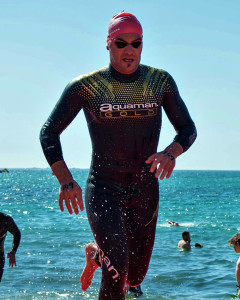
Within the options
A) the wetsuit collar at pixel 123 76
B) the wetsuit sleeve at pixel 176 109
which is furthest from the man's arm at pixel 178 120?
the wetsuit collar at pixel 123 76

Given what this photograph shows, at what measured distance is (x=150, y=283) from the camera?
17766mm

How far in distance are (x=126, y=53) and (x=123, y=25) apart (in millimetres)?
241

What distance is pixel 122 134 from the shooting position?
16.8ft

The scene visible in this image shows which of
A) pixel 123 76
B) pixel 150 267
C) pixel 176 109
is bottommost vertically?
pixel 150 267

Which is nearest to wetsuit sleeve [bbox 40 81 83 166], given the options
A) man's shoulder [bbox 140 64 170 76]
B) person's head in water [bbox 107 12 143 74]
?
person's head in water [bbox 107 12 143 74]

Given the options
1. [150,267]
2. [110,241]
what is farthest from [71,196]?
[150,267]

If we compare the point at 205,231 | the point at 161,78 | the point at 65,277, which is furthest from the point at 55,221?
the point at 161,78

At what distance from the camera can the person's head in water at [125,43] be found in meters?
5.18

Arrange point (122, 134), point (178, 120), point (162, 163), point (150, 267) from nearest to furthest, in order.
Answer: point (162, 163) → point (122, 134) → point (178, 120) → point (150, 267)

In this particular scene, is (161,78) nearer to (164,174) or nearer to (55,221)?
Result: (164,174)

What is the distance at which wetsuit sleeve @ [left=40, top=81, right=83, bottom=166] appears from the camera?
5.01 m

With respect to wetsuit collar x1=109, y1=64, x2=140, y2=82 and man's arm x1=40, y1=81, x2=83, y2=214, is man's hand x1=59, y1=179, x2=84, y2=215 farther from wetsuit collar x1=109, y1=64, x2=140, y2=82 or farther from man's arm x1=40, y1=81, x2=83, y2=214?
wetsuit collar x1=109, y1=64, x2=140, y2=82

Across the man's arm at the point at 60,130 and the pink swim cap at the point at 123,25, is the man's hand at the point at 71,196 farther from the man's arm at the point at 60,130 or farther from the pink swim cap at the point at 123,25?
the pink swim cap at the point at 123,25

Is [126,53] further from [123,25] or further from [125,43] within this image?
[123,25]
